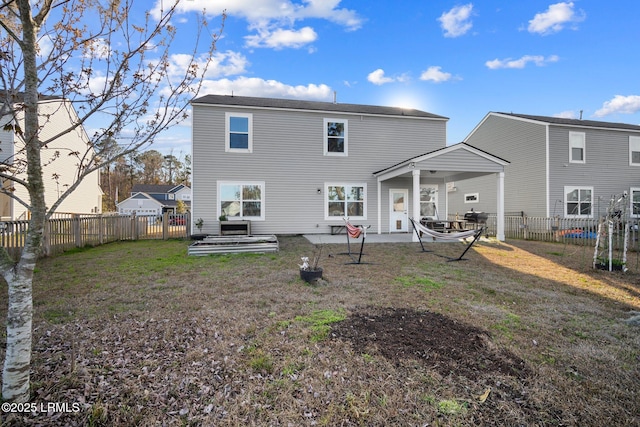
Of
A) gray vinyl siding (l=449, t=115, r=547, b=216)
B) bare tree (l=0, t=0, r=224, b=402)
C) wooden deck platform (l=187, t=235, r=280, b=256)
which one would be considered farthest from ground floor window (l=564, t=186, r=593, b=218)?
bare tree (l=0, t=0, r=224, b=402)

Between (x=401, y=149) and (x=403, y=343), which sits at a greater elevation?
(x=401, y=149)

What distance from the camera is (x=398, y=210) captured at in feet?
44.5

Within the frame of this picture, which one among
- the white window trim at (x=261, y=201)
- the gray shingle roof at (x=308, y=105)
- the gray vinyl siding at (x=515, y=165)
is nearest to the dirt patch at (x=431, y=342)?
the white window trim at (x=261, y=201)

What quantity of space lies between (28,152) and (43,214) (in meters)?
0.40

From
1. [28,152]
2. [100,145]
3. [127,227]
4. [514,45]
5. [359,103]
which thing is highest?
[514,45]

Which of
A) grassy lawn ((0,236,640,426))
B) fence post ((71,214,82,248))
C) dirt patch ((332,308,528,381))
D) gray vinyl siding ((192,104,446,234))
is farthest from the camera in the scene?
gray vinyl siding ((192,104,446,234))

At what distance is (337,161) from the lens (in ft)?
42.8

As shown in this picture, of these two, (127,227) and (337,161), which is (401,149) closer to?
(337,161)

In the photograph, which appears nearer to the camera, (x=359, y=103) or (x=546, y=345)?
(x=546, y=345)

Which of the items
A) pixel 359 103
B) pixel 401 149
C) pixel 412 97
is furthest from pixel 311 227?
pixel 412 97

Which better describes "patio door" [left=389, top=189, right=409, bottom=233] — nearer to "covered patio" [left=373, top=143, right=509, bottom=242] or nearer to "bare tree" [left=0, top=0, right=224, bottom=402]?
"covered patio" [left=373, top=143, right=509, bottom=242]

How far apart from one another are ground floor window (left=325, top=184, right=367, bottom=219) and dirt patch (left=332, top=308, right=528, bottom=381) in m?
9.31

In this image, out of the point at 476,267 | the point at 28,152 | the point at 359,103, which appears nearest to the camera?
the point at 28,152

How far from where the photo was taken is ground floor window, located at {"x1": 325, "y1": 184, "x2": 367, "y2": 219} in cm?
1302
